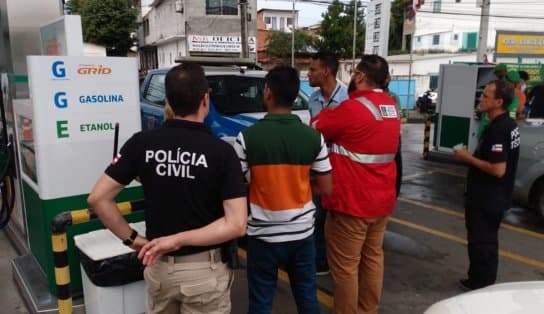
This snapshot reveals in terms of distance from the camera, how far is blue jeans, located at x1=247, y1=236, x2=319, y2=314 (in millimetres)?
2551

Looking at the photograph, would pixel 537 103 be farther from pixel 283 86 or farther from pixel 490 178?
pixel 283 86

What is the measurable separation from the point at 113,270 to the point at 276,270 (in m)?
0.99

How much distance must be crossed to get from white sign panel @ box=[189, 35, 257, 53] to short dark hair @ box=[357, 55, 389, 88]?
94.9 feet

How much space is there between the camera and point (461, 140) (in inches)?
381

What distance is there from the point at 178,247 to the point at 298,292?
1.05 metres

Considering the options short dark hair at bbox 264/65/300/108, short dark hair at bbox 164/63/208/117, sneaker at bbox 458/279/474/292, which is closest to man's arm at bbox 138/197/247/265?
short dark hair at bbox 164/63/208/117

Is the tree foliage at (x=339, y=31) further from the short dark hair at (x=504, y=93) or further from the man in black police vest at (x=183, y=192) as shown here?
the man in black police vest at (x=183, y=192)

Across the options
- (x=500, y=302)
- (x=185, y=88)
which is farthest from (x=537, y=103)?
(x=185, y=88)

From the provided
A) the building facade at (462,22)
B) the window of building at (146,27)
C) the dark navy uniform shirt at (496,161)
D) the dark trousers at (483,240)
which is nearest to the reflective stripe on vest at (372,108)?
the dark navy uniform shirt at (496,161)

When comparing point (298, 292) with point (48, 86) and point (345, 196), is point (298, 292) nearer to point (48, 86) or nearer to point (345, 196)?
point (345, 196)

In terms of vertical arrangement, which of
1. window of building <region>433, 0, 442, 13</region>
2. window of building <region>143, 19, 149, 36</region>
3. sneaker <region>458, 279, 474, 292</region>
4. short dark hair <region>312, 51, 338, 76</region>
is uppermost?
window of building <region>433, 0, 442, 13</region>

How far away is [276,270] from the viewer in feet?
8.56

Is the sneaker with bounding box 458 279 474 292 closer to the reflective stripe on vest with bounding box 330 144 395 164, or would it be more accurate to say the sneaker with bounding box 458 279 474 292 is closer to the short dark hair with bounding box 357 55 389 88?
the reflective stripe on vest with bounding box 330 144 395 164

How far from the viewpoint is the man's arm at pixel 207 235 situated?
1.87 metres
